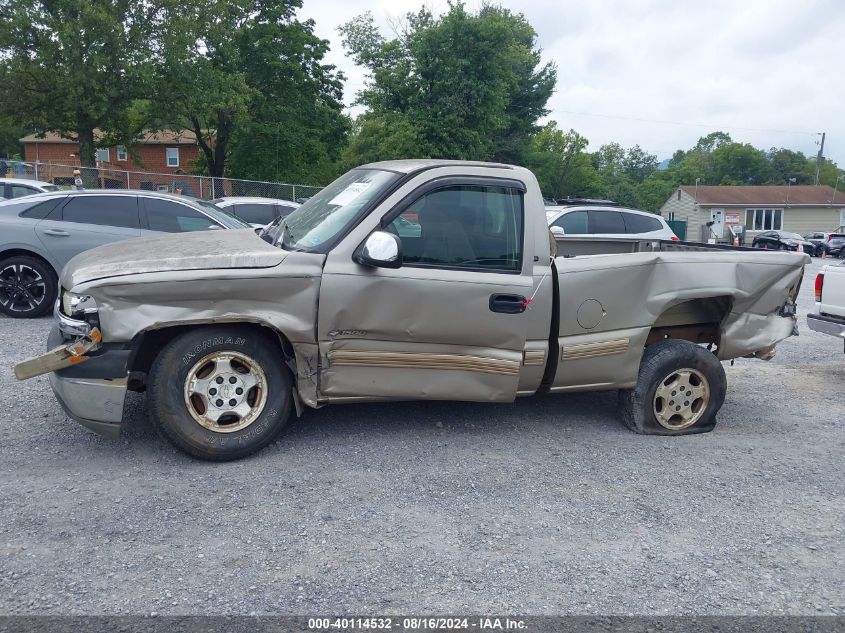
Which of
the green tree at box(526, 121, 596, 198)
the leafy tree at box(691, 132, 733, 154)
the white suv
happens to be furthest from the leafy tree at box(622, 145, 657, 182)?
the white suv

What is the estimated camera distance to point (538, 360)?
16.9ft

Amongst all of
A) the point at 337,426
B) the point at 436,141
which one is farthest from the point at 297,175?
the point at 337,426

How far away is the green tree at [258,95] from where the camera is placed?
30.6 meters

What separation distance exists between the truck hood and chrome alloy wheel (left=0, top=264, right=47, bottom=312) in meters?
4.73

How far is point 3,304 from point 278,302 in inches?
244

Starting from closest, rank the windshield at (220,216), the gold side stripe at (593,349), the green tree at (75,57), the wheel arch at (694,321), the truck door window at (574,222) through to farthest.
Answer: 1. the gold side stripe at (593,349)
2. the wheel arch at (694,321)
3. the windshield at (220,216)
4. the truck door window at (574,222)
5. the green tree at (75,57)

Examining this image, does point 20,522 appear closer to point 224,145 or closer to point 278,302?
point 278,302

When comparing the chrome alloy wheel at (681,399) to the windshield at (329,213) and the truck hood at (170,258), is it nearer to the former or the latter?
the windshield at (329,213)

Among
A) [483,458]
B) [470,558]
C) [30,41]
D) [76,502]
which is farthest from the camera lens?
[30,41]

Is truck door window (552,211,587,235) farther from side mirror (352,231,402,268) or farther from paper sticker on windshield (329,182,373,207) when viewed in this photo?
side mirror (352,231,402,268)

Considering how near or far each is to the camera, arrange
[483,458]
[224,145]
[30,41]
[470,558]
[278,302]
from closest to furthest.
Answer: [470,558]
[278,302]
[483,458]
[30,41]
[224,145]

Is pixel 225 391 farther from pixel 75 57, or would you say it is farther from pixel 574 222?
pixel 75 57

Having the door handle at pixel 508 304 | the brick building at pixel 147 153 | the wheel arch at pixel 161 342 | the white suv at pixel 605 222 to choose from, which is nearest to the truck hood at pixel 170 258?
the wheel arch at pixel 161 342

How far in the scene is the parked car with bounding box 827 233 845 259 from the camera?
39.5m
